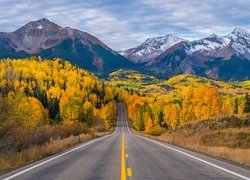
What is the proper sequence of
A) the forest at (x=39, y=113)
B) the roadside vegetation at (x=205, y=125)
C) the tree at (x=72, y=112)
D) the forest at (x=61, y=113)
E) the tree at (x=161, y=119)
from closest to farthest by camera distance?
the forest at (x=39, y=113), the forest at (x=61, y=113), the roadside vegetation at (x=205, y=125), the tree at (x=72, y=112), the tree at (x=161, y=119)

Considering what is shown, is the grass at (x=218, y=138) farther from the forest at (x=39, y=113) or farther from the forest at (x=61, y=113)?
the forest at (x=39, y=113)

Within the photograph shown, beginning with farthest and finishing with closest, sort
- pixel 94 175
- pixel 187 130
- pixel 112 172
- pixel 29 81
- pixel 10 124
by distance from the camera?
pixel 29 81 < pixel 187 130 < pixel 10 124 < pixel 112 172 < pixel 94 175

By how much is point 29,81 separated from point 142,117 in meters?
71.6

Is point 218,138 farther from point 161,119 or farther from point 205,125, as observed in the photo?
point 161,119

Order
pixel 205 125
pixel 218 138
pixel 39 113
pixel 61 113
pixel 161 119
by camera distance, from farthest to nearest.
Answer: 1. pixel 161 119
2. pixel 61 113
3. pixel 39 113
4. pixel 205 125
5. pixel 218 138

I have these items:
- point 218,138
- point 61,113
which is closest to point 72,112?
point 61,113

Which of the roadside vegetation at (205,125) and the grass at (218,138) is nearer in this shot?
the grass at (218,138)

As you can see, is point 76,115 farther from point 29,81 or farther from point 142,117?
point 29,81

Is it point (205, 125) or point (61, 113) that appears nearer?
point (205, 125)

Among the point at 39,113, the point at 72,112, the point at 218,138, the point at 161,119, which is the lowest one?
the point at 161,119

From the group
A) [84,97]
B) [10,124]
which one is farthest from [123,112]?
[10,124]

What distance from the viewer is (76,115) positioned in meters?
95.3

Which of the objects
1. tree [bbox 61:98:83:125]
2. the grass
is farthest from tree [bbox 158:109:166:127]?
the grass

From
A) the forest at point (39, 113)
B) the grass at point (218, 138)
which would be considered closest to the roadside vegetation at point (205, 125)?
the grass at point (218, 138)
